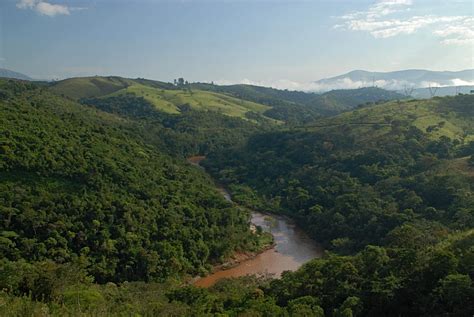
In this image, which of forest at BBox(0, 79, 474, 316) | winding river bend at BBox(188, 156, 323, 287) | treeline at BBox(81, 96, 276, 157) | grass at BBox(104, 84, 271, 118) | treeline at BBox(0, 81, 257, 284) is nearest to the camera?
forest at BBox(0, 79, 474, 316)

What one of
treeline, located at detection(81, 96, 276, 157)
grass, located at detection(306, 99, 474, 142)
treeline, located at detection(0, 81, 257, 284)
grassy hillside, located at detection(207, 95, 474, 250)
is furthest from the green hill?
treeline, located at detection(0, 81, 257, 284)

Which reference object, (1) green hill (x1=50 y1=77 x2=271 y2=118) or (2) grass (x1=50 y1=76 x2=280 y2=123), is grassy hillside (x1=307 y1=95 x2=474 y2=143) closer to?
(2) grass (x1=50 y1=76 x2=280 y2=123)

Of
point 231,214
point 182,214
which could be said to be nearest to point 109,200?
point 182,214

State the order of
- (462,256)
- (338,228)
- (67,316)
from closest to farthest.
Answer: (67,316), (462,256), (338,228)

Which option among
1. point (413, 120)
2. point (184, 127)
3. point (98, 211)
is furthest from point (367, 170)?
point (184, 127)

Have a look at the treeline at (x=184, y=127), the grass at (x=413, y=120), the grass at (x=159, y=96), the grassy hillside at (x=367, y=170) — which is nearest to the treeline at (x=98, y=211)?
the grassy hillside at (x=367, y=170)

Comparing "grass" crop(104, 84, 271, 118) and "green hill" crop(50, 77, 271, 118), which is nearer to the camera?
"grass" crop(104, 84, 271, 118)

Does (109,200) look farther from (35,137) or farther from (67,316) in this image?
(67,316)
